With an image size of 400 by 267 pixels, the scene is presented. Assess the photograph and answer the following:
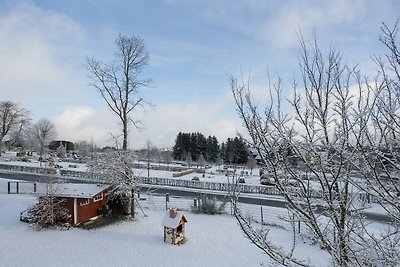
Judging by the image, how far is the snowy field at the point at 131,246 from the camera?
1270 centimetres

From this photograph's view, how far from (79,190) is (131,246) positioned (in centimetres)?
547

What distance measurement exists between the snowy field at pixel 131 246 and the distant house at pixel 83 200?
1.13m

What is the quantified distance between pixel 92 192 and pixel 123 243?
172 inches

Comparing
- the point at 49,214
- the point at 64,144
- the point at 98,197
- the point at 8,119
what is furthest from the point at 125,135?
the point at 64,144

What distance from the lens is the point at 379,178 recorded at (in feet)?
12.3

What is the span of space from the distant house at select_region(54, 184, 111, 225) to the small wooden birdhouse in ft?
15.8

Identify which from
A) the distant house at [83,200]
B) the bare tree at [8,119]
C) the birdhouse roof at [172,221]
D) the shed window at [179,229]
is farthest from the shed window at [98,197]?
the bare tree at [8,119]

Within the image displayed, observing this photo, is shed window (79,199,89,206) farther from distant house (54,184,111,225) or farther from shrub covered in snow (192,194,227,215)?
shrub covered in snow (192,194,227,215)

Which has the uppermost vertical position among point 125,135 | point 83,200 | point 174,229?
point 125,135

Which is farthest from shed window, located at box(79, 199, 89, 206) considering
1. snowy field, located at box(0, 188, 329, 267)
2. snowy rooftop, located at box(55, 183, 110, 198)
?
snowy field, located at box(0, 188, 329, 267)

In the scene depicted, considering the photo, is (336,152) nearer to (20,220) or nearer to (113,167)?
(113,167)

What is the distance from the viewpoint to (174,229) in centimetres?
1476

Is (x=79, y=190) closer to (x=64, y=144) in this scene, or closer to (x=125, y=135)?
(x=125, y=135)

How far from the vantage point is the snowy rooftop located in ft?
56.6
